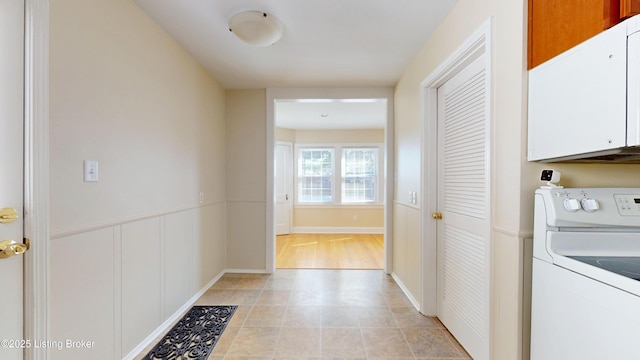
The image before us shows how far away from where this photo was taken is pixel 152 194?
2.08 meters

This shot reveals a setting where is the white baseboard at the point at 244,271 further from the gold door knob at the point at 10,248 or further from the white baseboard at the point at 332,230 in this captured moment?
the white baseboard at the point at 332,230

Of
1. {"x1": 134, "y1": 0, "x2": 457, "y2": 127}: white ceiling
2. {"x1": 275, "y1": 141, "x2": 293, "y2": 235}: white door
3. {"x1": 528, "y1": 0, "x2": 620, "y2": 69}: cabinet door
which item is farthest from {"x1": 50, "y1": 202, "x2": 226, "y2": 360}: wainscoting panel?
{"x1": 275, "y1": 141, "x2": 293, "y2": 235}: white door

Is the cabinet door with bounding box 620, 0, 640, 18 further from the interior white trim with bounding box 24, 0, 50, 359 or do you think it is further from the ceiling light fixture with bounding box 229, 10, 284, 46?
the interior white trim with bounding box 24, 0, 50, 359

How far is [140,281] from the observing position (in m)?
1.93

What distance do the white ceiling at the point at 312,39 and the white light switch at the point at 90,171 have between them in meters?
1.15

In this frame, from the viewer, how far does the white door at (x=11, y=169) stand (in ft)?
3.73

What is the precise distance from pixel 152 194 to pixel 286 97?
6.68 feet

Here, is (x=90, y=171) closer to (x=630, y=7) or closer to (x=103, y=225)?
(x=103, y=225)

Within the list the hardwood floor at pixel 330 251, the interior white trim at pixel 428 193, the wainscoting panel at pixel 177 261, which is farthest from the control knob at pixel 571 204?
the hardwood floor at pixel 330 251

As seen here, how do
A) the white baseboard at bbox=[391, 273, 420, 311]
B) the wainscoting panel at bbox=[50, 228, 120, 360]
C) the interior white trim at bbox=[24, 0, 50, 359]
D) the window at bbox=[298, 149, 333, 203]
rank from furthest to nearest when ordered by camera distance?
the window at bbox=[298, 149, 333, 203], the white baseboard at bbox=[391, 273, 420, 311], the wainscoting panel at bbox=[50, 228, 120, 360], the interior white trim at bbox=[24, 0, 50, 359]

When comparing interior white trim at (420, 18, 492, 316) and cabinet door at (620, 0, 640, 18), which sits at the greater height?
cabinet door at (620, 0, 640, 18)

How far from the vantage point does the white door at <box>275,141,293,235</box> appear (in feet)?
19.8

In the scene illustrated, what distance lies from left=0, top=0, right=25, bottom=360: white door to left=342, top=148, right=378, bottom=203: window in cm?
548

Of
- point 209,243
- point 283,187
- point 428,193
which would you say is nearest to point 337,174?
point 283,187
